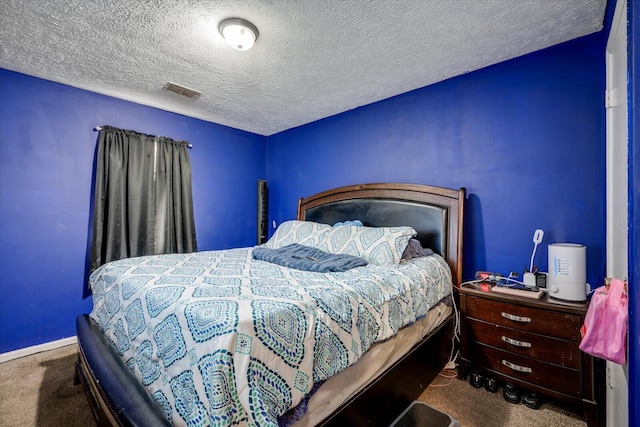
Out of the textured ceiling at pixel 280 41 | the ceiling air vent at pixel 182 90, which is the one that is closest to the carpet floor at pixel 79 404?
the textured ceiling at pixel 280 41

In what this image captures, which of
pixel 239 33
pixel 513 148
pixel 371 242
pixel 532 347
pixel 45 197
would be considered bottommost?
pixel 532 347

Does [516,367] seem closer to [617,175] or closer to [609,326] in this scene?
[609,326]

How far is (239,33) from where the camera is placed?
72.1 inches

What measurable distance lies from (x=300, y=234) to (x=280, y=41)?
1635 millimetres

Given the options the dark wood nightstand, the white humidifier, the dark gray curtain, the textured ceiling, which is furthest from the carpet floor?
the textured ceiling

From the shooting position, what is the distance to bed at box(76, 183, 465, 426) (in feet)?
3.03

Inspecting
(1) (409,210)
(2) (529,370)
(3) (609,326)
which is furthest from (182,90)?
(2) (529,370)

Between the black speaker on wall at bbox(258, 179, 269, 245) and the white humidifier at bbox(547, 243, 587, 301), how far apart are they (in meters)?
3.34

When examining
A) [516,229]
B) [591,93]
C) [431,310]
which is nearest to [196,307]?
[431,310]

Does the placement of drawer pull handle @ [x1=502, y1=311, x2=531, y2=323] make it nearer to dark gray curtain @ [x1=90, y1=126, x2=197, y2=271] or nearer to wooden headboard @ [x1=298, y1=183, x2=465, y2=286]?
wooden headboard @ [x1=298, y1=183, x2=465, y2=286]

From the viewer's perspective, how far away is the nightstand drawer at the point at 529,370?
1644mm

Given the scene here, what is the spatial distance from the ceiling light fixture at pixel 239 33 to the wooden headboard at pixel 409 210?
176 centimetres

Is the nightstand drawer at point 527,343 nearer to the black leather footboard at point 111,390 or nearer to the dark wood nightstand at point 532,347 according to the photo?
the dark wood nightstand at point 532,347

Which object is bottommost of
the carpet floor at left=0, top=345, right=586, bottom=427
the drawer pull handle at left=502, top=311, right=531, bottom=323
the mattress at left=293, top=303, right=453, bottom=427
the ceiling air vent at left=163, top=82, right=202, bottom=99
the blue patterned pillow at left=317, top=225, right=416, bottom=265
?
the carpet floor at left=0, top=345, right=586, bottom=427
